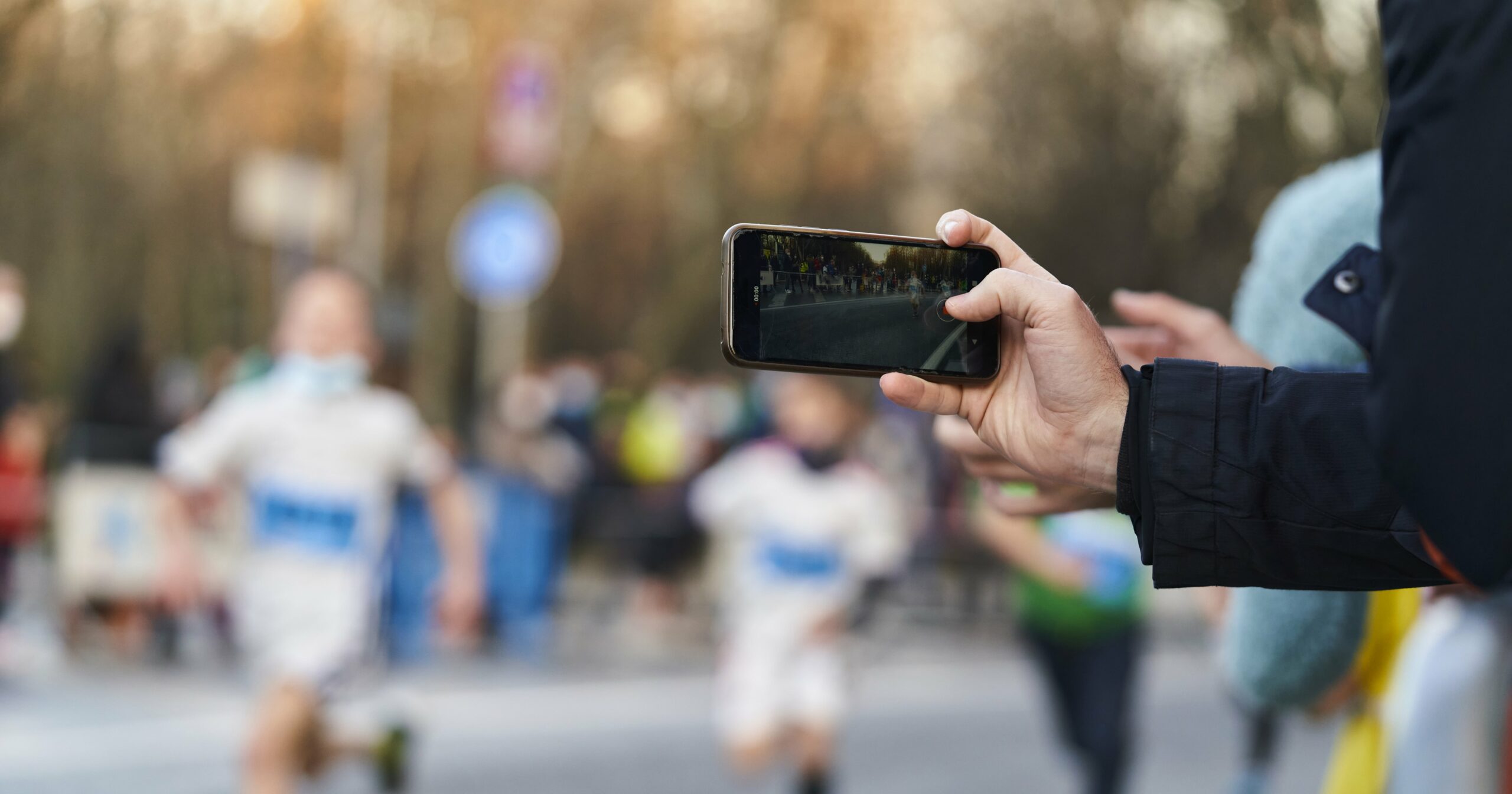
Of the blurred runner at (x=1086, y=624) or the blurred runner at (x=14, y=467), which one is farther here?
the blurred runner at (x=14, y=467)

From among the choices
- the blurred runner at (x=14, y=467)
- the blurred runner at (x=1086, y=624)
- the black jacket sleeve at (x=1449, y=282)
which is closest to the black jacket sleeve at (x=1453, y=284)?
the black jacket sleeve at (x=1449, y=282)

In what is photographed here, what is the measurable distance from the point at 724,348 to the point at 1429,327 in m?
0.89

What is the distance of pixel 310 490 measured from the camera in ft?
20.5

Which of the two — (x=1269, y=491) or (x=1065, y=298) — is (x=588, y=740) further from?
(x=1269, y=491)

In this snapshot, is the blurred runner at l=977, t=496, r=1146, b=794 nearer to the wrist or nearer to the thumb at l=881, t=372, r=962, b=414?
the thumb at l=881, t=372, r=962, b=414

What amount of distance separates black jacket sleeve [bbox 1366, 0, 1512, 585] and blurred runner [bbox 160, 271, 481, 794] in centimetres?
523

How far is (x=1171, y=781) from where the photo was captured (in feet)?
29.2

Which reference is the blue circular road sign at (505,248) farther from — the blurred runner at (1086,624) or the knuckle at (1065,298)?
the knuckle at (1065,298)

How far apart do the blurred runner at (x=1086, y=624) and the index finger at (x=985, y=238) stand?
4485mm

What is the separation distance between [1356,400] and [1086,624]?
5.43 meters

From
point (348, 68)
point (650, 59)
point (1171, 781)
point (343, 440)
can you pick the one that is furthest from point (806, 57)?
point (343, 440)

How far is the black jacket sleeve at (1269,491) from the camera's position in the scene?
1.57m

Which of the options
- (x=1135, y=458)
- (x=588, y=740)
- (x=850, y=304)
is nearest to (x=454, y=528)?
(x=588, y=740)

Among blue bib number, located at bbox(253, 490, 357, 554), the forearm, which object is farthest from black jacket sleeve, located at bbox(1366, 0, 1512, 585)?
the forearm
